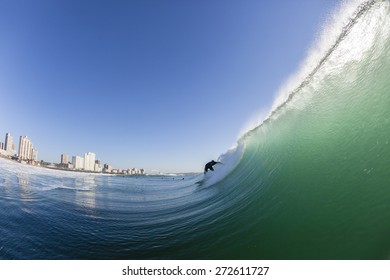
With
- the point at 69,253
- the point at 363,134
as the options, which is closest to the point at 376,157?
the point at 363,134

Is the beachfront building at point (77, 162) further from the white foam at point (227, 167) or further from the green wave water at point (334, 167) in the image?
the green wave water at point (334, 167)

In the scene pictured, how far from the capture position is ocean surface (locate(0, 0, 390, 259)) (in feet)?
11.5

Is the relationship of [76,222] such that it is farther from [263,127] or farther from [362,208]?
[263,127]

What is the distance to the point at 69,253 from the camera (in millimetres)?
3982

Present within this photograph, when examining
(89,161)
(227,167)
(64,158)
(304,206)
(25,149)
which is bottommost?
(304,206)

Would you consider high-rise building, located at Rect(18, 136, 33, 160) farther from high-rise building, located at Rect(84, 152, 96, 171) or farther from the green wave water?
the green wave water

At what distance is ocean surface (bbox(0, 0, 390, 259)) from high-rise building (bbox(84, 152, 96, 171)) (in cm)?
3593

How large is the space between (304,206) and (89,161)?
43.2 metres

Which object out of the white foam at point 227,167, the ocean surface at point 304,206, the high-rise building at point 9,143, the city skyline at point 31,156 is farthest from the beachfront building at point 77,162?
the ocean surface at point 304,206

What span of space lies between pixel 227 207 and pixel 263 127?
18.3 feet

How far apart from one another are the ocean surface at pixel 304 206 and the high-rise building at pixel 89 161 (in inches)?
1415

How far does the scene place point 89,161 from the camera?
138 ft

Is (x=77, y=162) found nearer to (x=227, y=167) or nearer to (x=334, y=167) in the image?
(x=227, y=167)

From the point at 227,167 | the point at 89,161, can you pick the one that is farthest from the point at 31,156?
the point at 227,167
